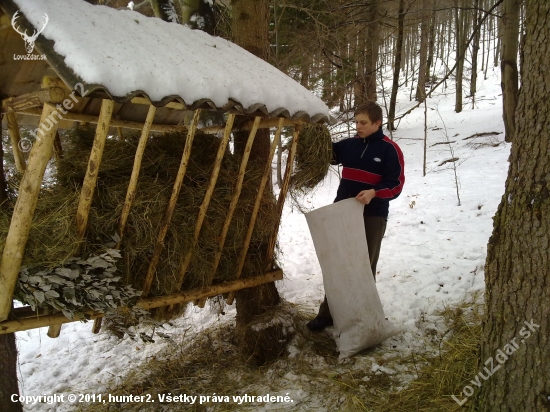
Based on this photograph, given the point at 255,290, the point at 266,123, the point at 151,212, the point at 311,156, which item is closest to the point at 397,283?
the point at 255,290

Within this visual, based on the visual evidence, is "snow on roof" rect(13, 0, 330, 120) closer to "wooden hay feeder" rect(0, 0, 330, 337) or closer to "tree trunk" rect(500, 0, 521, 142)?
"wooden hay feeder" rect(0, 0, 330, 337)

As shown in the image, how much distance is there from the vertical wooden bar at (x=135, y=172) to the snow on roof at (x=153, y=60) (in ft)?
0.80

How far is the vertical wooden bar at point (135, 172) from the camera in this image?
2277 millimetres

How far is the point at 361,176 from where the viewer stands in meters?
3.32

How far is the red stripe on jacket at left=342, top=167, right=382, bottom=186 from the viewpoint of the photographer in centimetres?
328

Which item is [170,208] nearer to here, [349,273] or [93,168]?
[93,168]

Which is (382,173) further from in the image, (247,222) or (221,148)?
(221,148)

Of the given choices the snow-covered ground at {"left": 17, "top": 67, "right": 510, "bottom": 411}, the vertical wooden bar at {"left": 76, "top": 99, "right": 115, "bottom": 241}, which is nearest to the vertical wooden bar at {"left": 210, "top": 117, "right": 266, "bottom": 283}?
the vertical wooden bar at {"left": 76, "top": 99, "right": 115, "bottom": 241}

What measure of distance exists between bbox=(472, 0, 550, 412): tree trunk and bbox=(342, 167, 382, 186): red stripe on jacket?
4.04 feet

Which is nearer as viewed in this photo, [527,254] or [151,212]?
[527,254]

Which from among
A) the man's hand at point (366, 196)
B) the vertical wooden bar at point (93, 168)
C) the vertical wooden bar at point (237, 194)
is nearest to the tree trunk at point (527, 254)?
the man's hand at point (366, 196)

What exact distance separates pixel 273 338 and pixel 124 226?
5.42 ft

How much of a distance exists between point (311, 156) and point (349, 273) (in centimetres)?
100

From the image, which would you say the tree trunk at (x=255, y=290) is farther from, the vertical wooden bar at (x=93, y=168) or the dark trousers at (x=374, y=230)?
the vertical wooden bar at (x=93, y=168)
